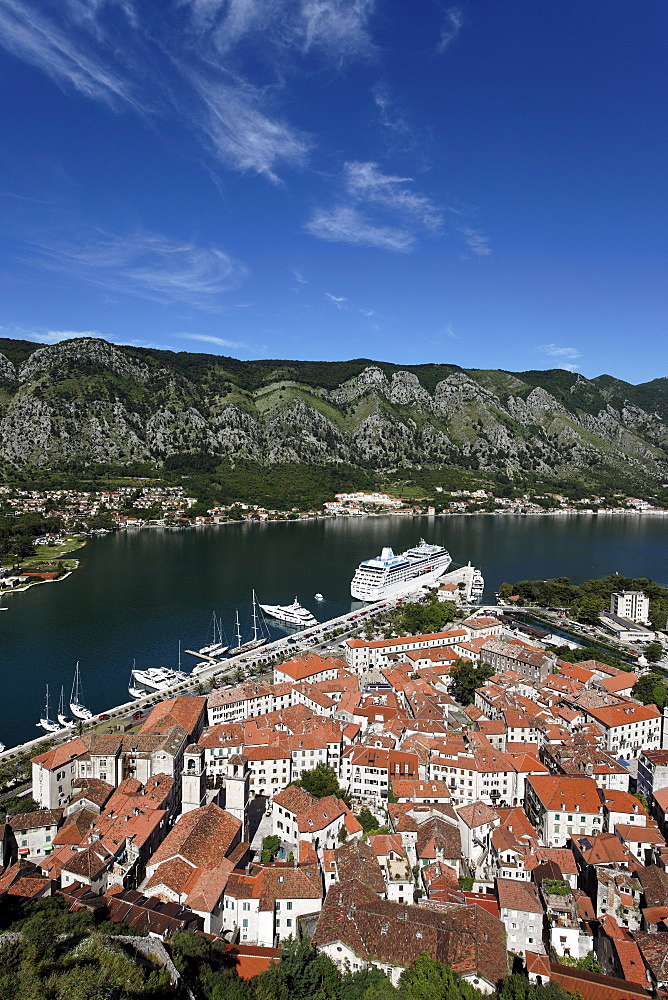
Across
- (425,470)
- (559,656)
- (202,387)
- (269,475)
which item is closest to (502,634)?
(559,656)

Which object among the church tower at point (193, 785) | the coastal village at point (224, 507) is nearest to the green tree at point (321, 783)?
the church tower at point (193, 785)

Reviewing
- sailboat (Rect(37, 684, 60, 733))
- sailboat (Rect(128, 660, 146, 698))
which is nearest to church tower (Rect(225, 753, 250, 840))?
sailboat (Rect(37, 684, 60, 733))

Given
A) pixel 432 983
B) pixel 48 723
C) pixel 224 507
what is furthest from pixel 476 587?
pixel 224 507

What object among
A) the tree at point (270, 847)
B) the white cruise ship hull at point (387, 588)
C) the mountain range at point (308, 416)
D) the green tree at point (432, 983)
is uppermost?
the mountain range at point (308, 416)

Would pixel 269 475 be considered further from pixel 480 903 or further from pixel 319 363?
pixel 480 903

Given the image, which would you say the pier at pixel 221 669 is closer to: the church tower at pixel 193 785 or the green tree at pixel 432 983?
the church tower at pixel 193 785

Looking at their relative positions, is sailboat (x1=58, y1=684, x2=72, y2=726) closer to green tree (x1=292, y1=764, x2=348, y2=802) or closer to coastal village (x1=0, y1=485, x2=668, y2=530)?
green tree (x1=292, y1=764, x2=348, y2=802)
